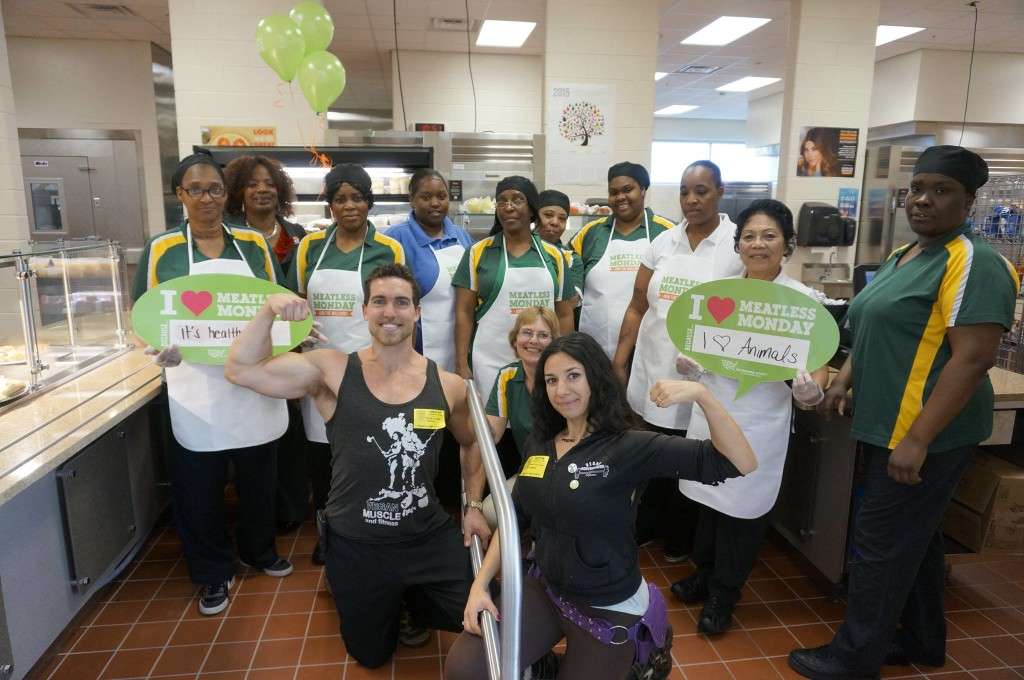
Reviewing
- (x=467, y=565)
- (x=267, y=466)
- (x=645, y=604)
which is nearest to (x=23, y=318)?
(x=267, y=466)

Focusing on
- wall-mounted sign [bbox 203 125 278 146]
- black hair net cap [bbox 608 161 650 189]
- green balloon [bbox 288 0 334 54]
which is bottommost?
black hair net cap [bbox 608 161 650 189]

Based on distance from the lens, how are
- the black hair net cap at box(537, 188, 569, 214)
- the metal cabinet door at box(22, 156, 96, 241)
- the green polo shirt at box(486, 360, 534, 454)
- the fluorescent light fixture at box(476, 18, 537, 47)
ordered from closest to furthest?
1. the green polo shirt at box(486, 360, 534, 454)
2. the black hair net cap at box(537, 188, 569, 214)
3. the fluorescent light fixture at box(476, 18, 537, 47)
4. the metal cabinet door at box(22, 156, 96, 241)

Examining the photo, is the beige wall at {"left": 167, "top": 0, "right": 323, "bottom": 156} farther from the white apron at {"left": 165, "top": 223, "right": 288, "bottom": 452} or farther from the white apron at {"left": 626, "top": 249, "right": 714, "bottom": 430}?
the white apron at {"left": 626, "top": 249, "right": 714, "bottom": 430}

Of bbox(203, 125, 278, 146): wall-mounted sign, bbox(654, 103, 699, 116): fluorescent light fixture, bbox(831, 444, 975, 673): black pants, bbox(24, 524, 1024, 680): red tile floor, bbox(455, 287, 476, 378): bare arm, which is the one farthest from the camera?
bbox(654, 103, 699, 116): fluorescent light fixture

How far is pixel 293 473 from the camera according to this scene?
3307 millimetres

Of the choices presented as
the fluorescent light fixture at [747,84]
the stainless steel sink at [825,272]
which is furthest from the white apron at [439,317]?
the fluorescent light fixture at [747,84]

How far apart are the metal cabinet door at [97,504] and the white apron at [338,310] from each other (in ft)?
2.65

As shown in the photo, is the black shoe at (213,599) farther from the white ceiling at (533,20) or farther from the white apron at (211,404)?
A: the white ceiling at (533,20)

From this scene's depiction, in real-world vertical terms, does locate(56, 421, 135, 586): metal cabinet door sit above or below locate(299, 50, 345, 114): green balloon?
below

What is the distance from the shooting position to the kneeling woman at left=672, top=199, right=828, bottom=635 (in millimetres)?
2299

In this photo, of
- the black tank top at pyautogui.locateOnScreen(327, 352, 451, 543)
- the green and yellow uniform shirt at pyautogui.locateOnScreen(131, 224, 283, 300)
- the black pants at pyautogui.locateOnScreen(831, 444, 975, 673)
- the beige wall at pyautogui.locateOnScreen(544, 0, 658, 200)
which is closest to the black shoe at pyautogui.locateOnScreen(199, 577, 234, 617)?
the black tank top at pyautogui.locateOnScreen(327, 352, 451, 543)

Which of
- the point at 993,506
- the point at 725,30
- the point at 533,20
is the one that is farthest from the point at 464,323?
the point at 725,30

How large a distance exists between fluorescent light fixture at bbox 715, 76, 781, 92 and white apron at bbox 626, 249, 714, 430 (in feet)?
28.0

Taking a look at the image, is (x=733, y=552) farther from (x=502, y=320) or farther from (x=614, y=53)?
(x=614, y=53)
